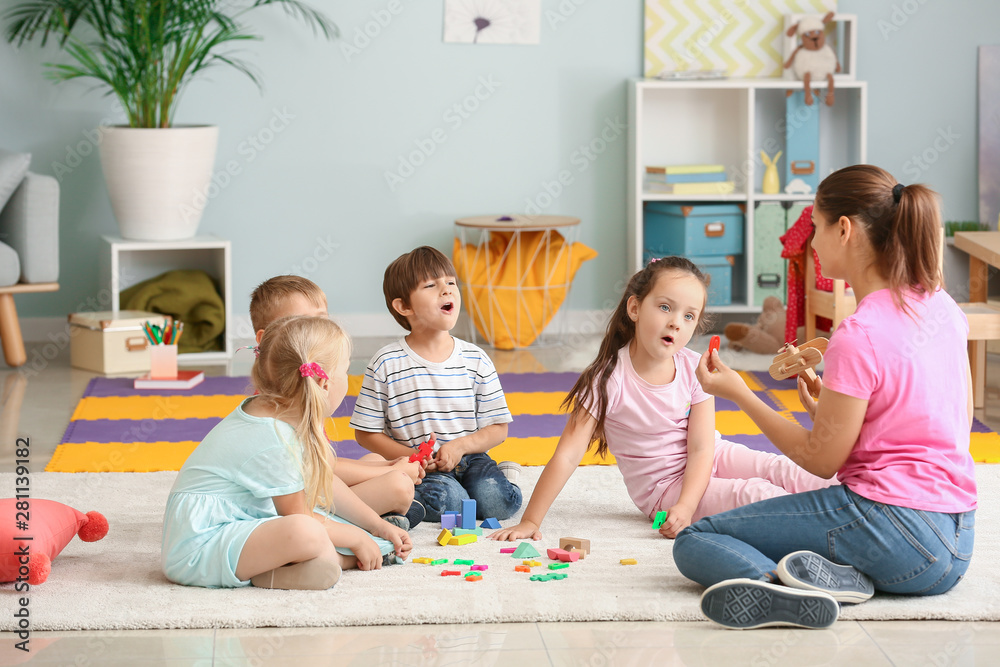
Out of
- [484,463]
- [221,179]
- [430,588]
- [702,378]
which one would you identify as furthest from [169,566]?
[221,179]

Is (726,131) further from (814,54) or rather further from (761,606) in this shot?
A: (761,606)

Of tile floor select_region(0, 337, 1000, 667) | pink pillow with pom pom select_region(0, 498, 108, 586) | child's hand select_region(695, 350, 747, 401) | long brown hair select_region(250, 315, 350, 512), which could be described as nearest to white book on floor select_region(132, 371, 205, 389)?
pink pillow with pom pom select_region(0, 498, 108, 586)

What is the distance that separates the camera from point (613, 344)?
6.70 ft

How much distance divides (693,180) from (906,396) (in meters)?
2.65

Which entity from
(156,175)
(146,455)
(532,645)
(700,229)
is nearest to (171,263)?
(156,175)

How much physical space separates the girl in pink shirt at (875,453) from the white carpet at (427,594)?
6 centimetres

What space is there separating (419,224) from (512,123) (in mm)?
549

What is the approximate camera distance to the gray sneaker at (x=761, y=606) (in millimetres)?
1475

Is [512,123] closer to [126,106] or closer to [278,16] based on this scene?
[278,16]

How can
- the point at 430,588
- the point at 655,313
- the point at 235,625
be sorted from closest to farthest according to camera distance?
the point at 235,625
the point at 430,588
the point at 655,313

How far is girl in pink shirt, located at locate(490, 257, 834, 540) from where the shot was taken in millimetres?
1934

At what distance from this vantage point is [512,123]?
4.25 meters

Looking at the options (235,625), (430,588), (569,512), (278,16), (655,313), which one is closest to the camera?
(235,625)

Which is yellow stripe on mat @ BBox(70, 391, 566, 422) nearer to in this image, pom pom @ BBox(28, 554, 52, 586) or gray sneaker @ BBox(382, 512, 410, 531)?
gray sneaker @ BBox(382, 512, 410, 531)
